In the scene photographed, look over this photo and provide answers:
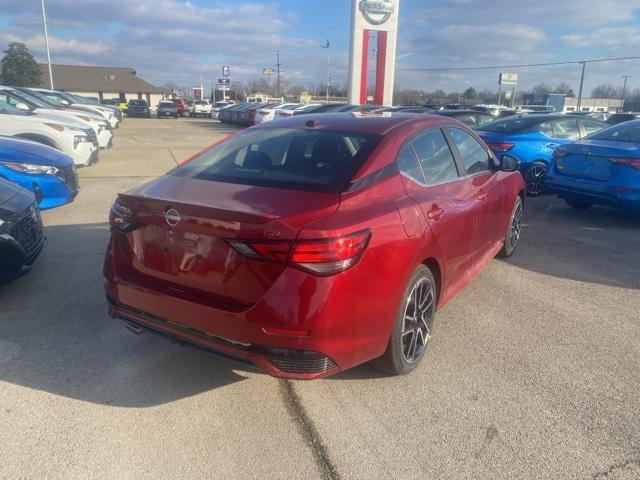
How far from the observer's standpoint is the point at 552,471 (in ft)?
7.93

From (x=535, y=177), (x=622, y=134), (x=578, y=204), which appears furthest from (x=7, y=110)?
(x=622, y=134)

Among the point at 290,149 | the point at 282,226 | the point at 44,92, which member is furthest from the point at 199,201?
the point at 44,92

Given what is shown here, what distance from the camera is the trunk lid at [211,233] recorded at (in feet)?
8.13

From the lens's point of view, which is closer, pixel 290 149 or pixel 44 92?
pixel 290 149

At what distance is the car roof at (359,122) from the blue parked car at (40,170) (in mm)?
3913

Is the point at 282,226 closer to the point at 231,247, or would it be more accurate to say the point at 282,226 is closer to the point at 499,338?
the point at 231,247

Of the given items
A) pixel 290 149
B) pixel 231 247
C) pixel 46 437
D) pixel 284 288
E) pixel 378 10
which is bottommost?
pixel 46 437

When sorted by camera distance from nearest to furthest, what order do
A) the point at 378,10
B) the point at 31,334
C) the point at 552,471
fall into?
1. the point at 552,471
2. the point at 31,334
3. the point at 378,10

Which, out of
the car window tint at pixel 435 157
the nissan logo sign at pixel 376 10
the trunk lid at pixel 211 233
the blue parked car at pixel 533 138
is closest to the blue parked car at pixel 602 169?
the blue parked car at pixel 533 138

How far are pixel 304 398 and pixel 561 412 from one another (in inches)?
58.2

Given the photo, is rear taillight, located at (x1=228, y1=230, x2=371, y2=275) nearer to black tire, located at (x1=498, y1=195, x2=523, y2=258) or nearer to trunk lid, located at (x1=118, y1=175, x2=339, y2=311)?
trunk lid, located at (x1=118, y1=175, x2=339, y2=311)

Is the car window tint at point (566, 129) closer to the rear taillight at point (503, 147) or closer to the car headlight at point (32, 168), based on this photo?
the rear taillight at point (503, 147)

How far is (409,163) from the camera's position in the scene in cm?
330

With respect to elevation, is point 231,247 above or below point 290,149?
below
